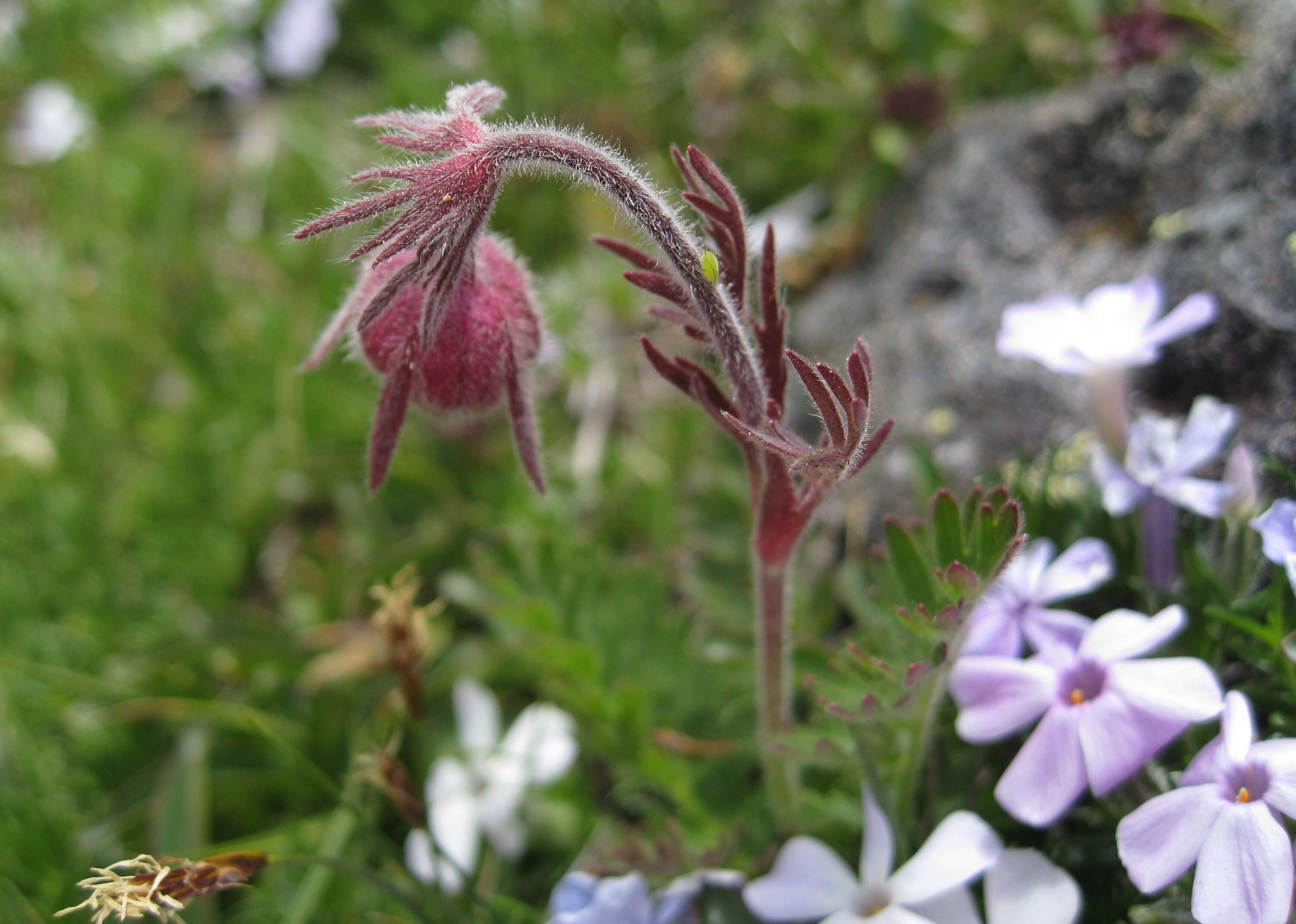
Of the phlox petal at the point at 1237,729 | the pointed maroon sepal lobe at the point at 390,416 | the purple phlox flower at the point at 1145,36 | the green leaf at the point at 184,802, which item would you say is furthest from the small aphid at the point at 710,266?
the purple phlox flower at the point at 1145,36

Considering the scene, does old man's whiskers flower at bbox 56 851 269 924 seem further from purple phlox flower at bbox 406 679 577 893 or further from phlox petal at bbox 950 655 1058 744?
phlox petal at bbox 950 655 1058 744

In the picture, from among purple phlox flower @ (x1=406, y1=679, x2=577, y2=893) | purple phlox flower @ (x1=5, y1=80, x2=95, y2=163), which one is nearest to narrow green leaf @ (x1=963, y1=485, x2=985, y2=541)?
purple phlox flower @ (x1=406, y1=679, x2=577, y2=893)

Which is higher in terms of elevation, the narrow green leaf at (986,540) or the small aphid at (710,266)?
the small aphid at (710,266)

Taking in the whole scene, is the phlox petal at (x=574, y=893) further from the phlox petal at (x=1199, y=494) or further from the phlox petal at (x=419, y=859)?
the phlox petal at (x=1199, y=494)

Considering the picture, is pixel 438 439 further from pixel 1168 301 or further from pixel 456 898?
pixel 1168 301

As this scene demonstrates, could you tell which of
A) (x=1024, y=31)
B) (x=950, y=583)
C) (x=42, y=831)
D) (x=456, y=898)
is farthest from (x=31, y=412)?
(x=1024, y=31)

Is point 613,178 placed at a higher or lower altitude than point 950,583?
higher

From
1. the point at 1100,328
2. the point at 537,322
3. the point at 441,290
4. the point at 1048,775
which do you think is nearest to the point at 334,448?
the point at 537,322
